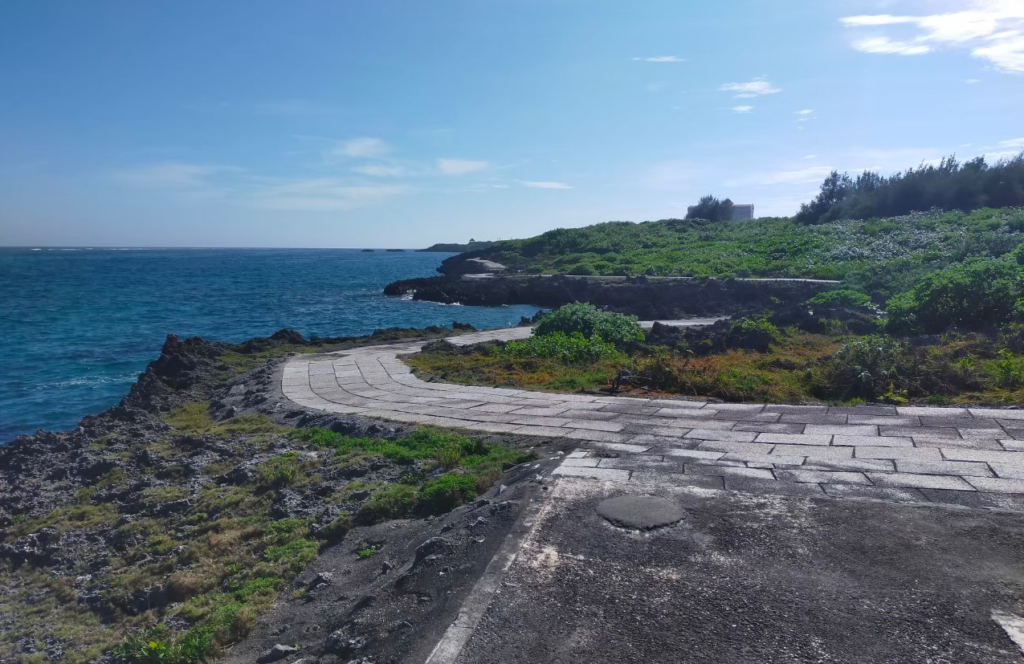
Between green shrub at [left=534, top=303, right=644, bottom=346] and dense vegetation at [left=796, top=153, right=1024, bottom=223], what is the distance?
3240cm

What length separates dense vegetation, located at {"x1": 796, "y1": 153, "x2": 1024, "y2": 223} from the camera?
39.8 meters

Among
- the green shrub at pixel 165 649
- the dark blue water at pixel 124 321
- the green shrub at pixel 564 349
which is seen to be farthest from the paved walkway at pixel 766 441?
the dark blue water at pixel 124 321

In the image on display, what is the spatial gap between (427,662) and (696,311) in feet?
78.2

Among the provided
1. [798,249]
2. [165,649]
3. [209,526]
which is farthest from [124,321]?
[798,249]

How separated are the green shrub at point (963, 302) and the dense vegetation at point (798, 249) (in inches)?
237

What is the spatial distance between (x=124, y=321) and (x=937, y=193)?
1774 inches

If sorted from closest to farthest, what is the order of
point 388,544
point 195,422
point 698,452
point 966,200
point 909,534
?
1. point 909,534
2. point 388,544
3. point 698,452
4. point 195,422
5. point 966,200

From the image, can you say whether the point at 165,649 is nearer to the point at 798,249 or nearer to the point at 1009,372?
the point at 1009,372

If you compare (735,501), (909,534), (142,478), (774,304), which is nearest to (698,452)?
(735,501)

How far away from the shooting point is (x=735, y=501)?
506cm

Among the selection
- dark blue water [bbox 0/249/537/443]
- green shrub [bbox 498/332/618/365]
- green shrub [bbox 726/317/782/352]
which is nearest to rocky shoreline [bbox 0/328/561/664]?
green shrub [bbox 498/332/618/365]

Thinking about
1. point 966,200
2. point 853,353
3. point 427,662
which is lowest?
point 427,662

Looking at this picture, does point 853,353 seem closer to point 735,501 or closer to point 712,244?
point 735,501

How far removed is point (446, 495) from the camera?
610cm
